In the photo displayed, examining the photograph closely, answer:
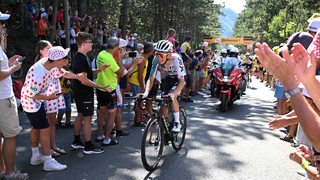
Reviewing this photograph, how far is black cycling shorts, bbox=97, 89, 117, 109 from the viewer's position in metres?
6.46

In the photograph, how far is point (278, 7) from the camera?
67625 mm

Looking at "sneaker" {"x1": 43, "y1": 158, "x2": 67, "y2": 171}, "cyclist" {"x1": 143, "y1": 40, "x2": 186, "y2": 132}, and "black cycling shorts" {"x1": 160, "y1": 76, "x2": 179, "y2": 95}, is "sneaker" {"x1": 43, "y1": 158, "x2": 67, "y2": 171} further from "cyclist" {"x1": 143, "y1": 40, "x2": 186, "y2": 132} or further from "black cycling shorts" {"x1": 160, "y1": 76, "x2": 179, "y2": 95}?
"black cycling shorts" {"x1": 160, "y1": 76, "x2": 179, "y2": 95}

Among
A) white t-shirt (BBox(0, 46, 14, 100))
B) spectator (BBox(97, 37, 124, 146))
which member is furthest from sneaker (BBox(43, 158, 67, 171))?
spectator (BBox(97, 37, 124, 146))

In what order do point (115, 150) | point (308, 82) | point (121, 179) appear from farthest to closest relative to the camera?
point (115, 150)
point (121, 179)
point (308, 82)

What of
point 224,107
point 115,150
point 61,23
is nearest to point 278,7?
point 61,23

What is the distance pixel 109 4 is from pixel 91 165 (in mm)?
32330

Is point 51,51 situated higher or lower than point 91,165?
higher

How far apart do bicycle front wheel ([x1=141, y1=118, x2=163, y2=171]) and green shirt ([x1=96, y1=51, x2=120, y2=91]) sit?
158 centimetres

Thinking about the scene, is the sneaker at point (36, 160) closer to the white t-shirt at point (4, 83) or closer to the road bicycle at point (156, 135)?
the white t-shirt at point (4, 83)

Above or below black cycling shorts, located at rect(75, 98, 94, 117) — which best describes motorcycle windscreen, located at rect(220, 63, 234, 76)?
above

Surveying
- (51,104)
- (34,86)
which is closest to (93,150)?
(51,104)

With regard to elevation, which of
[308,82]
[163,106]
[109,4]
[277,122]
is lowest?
[163,106]

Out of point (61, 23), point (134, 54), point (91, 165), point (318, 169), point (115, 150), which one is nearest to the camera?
point (318, 169)

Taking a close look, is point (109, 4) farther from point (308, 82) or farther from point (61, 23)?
point (308, 82)
